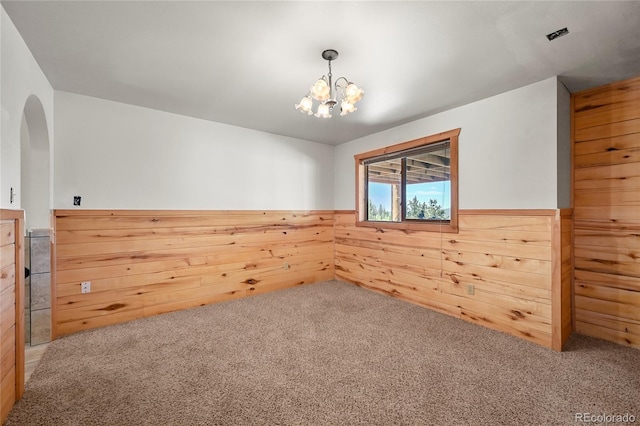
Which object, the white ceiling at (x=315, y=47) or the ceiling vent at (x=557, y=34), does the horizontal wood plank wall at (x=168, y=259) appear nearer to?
the white ceiling at (x=315, y=47)

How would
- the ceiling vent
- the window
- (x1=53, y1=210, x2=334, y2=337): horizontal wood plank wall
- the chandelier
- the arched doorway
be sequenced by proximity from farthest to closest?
the window, (x1=53, y1=210, x2=334, y2=337): horizontal wood plank wall, the arched doorway, the chandelier, the ceiling vent

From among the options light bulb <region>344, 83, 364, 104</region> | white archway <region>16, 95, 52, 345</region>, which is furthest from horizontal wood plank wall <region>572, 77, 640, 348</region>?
white archway <region>16, 95, 52, 345</region>

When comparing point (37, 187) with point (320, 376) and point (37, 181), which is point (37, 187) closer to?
point (37, 181)

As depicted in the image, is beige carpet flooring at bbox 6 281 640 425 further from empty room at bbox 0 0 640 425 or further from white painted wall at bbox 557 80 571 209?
white painted wall at bbox 557 80 571 209

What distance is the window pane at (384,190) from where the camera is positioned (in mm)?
3975

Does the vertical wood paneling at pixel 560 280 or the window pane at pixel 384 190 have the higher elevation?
the window pane at pixel 384 190

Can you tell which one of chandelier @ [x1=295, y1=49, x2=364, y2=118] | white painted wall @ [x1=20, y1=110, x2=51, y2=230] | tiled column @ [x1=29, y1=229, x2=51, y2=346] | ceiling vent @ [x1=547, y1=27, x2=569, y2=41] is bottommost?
tiled column @ [x1=29, y1=229, x2=51, y2=346]

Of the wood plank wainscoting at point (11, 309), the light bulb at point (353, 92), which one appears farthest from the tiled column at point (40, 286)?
the light bulb at point (353, 92)

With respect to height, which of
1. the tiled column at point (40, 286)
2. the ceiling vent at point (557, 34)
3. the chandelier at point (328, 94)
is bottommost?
the tiled column at point (40, 286)

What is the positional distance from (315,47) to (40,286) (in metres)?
3.17

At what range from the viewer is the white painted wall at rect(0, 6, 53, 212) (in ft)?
5.26

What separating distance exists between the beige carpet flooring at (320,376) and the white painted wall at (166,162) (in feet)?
4.68

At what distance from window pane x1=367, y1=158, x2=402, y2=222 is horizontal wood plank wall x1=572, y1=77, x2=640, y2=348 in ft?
6.23

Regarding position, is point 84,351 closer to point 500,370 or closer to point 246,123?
point 246,123
